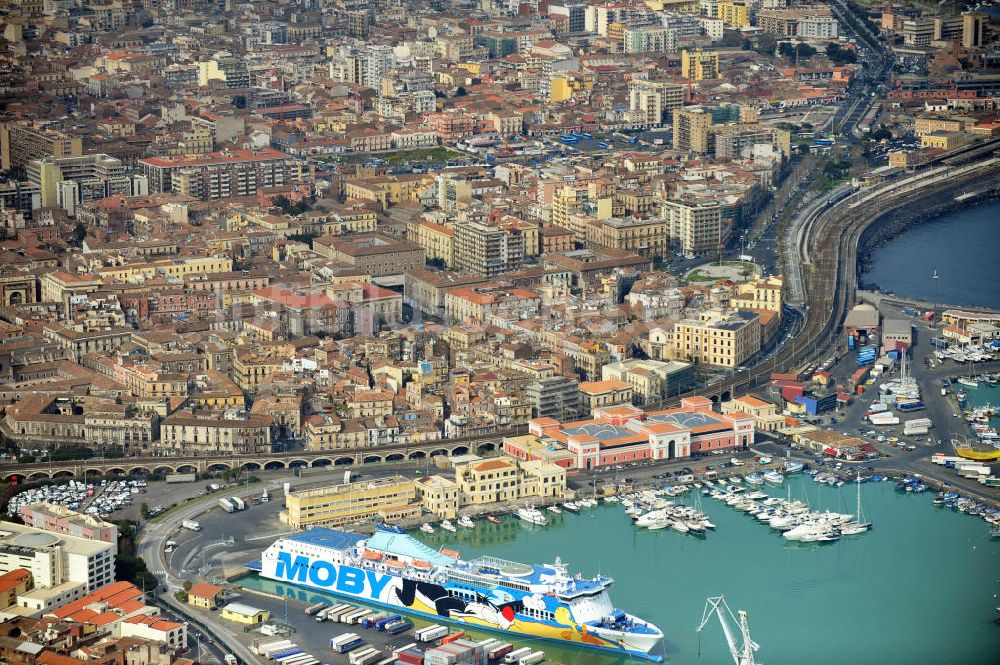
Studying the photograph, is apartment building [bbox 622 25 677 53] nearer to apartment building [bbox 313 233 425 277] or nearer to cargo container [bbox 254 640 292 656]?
apartment building [bbox 313 233 425 277]

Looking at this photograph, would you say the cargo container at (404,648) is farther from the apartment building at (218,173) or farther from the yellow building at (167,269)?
the apartment building at (218,173)

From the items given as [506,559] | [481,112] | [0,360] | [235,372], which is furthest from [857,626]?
[481,112]

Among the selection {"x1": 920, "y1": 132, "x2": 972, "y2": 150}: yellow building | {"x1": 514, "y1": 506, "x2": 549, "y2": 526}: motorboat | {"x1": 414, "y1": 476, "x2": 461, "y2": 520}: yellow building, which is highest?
{"x1": 920, "y1": 132, "x2": 972, "y2": 150}: yellow building

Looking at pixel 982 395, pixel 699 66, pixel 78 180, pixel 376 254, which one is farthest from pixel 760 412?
pixel 699 66

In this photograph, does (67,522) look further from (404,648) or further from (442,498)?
(404,648)

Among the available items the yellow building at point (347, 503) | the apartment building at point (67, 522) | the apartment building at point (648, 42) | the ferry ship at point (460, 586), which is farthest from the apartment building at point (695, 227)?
the apartment building at point (648, 42)

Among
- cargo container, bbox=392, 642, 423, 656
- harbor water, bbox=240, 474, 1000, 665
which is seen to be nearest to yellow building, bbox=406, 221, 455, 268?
harbor water, bbox=240, 474, 1000, 665
